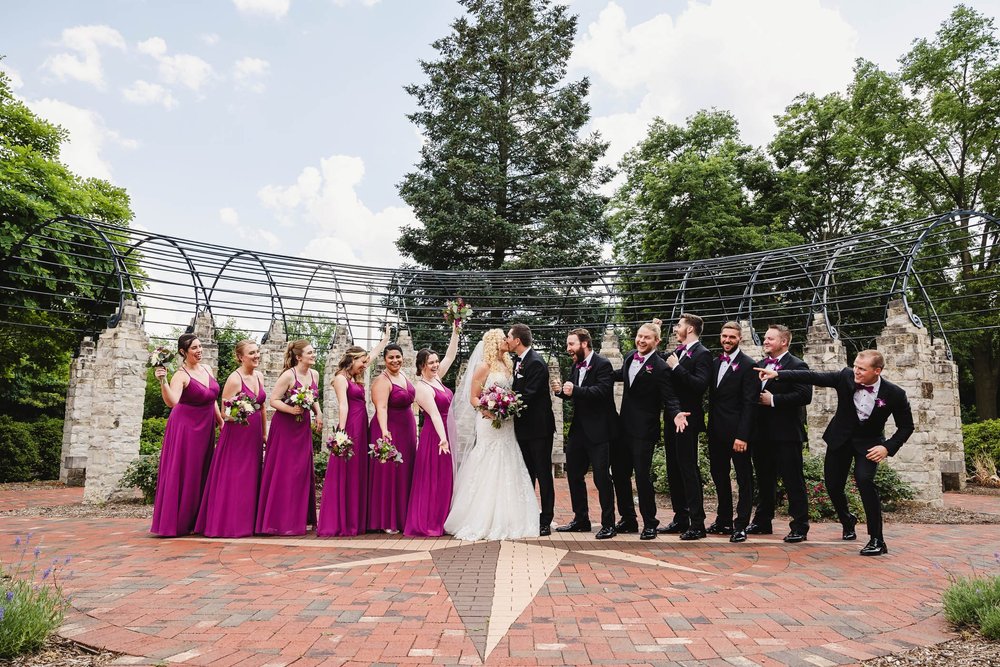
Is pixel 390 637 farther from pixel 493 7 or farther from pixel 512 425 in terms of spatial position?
pixel 493 7

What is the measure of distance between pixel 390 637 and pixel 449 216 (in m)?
20.0

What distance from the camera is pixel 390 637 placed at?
3.67 metres

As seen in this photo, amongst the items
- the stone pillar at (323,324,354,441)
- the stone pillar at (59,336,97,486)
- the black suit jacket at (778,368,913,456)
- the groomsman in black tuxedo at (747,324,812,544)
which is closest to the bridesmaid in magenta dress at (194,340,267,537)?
the groomsman in black tuxedo at (747,324,812,544)

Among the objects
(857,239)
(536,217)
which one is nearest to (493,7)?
(536,217)

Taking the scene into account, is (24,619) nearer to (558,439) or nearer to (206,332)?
(206,332)

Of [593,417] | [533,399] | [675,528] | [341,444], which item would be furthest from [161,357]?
[675,528]

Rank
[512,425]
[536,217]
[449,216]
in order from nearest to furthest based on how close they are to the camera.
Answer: [512,425] → [449,216] → [536,217]

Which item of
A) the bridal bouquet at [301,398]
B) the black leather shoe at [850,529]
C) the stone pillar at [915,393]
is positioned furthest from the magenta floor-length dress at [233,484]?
the stone pillar at [915,393]

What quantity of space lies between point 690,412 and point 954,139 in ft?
76.4

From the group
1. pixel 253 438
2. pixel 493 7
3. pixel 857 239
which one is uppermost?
pixel 493 7

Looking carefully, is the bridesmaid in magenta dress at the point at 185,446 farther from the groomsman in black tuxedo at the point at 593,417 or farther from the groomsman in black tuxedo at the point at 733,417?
the groomsman in black tuxedo at the point at 733,417

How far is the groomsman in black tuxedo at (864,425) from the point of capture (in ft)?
19.7

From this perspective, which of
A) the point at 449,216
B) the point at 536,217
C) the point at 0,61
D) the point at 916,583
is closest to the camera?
the point at 916,583

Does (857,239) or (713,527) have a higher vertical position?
(857,239)
